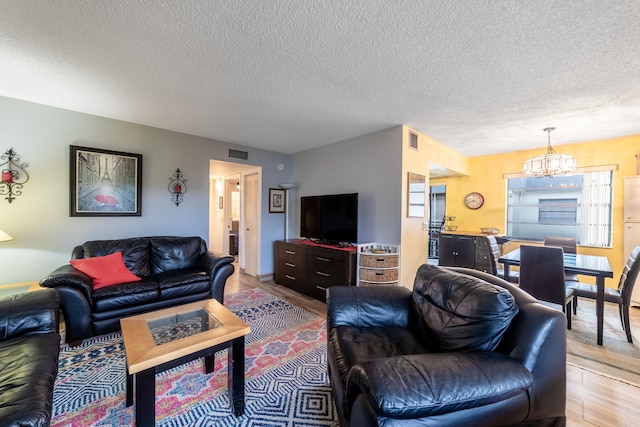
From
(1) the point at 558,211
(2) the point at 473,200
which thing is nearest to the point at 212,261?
(2) the point at 473,200

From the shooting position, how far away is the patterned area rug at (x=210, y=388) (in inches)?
61.7

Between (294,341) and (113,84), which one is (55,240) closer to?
(113,84)

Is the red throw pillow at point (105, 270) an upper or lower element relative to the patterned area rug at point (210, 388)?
upper

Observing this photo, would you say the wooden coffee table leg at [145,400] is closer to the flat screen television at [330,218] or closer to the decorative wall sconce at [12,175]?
the flat screen television at [330,218]

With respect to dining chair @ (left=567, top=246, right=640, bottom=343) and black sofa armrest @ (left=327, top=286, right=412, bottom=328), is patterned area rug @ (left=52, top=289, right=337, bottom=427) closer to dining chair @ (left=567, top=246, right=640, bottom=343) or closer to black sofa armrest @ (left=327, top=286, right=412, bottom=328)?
black sofa armrest @ (left=327, top=286, right=412, bottom=328)

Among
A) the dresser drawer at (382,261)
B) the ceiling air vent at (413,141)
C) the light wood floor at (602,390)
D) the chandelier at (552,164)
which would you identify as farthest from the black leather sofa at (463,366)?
the chandelier at (552,164)

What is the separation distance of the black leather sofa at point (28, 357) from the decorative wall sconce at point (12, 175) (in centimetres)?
184

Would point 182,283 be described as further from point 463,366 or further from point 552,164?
point 552,164

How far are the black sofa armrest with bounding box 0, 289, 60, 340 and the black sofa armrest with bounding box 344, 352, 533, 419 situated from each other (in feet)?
Answer: 6.70

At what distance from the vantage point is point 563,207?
4.52m

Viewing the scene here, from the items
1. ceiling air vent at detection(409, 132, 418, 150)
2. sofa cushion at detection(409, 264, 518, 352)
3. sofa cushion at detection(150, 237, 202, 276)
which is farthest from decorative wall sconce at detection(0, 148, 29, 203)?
ceiling air vent at detection(409, 132, 418, 150)

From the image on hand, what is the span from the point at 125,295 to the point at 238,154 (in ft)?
9.00

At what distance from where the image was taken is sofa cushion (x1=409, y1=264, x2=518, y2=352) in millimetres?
1255

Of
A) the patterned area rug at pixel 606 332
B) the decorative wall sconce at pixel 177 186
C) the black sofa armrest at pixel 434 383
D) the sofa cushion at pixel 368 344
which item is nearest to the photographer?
the black sofa armrest at pixel 434 383
